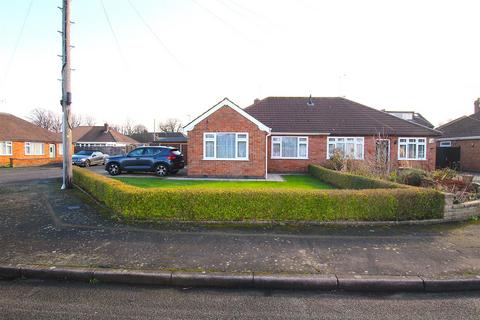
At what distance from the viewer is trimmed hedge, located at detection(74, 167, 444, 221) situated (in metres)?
7.35

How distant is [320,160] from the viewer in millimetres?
20609

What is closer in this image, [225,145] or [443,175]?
[443,175]

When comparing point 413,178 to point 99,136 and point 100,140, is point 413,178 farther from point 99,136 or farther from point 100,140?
point 99,136

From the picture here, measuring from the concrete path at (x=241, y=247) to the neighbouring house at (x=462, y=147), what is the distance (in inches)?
856

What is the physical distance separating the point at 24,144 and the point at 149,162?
21.7 m

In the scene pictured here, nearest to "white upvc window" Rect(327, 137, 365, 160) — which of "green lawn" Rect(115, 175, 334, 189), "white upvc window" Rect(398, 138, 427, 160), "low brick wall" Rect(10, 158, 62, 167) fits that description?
"white upvc window" Rect(398, 138, 427, 160)

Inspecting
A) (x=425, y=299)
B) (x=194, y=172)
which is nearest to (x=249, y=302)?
(x=425, y=299)

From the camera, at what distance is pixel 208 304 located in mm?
3918

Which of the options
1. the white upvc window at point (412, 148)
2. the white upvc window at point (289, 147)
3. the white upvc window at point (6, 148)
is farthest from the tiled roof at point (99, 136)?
the white upvc window at point (412, 148)

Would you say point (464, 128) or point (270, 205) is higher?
point (464, 128)

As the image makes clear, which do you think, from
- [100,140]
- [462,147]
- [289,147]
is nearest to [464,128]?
[462,147]

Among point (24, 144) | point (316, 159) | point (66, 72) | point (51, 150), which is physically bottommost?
point (316, 159)

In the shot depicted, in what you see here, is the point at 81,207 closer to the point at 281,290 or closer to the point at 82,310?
the point at 82,310

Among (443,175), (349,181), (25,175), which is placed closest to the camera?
(443,175)
